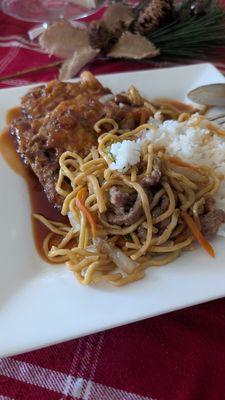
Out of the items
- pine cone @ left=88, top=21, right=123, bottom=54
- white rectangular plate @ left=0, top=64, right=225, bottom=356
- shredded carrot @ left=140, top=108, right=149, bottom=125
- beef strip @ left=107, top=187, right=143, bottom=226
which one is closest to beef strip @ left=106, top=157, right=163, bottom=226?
beef strip @ left=107, top=187, right=143, bottom=226

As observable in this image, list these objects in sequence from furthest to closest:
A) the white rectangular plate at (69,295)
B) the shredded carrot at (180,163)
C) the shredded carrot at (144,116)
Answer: the shredded carrot at (144,116)
the shredded carrot at (180,163)
the white rectangular plate at (69,295)

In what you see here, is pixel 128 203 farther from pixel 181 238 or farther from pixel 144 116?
pixel 144 116

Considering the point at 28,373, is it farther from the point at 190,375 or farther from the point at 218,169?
the point at 218,169

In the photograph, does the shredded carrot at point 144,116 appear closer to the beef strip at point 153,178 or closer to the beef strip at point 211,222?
the beef strip at point 153,178

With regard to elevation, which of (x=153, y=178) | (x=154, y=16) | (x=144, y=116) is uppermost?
(x=154, y=16)

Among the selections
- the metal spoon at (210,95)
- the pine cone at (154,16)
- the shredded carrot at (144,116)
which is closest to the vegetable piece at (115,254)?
the shredded carrot at (144,116)

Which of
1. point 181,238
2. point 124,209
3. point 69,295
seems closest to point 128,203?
point 124,209
